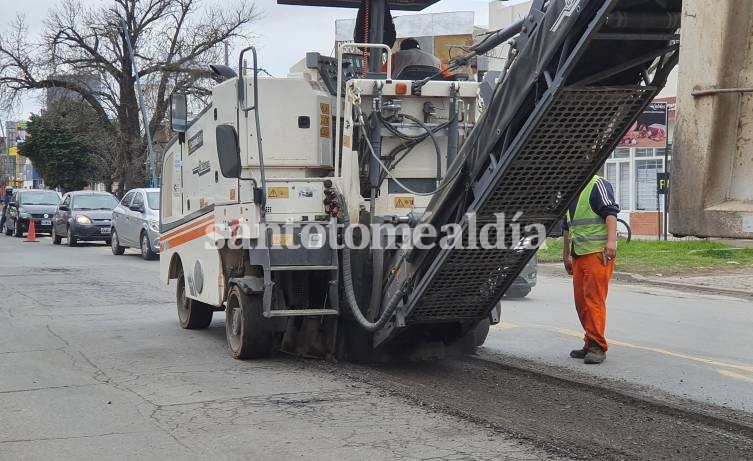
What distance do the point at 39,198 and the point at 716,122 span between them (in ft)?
110

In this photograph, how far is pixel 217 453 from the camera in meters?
5.53

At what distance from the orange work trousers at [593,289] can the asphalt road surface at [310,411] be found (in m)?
0.38

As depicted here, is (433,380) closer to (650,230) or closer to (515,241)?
(515,241)

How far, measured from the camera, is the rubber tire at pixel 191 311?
1053 centimetres

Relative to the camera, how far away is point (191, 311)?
34.8 feet

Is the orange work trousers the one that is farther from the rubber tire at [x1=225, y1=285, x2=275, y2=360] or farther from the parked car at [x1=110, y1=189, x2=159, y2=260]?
the parked car at [x1=110, y1=189, x2=159, y2=260]

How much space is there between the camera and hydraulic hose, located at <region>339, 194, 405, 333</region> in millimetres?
7234


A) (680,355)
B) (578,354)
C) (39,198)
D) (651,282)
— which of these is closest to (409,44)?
(578,354)

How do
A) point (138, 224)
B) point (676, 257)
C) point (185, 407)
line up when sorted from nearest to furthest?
point (185, 407) < point (676, 257) < point (138, 224)

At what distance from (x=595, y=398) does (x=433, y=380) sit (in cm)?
131

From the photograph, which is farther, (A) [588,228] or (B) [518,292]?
(B) [518,292]

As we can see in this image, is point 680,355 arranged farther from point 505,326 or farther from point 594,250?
point 505,326

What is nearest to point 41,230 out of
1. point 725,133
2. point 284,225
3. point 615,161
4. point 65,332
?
point 615,161

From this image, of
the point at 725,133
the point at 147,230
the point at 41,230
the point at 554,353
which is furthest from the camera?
the point at 41,230
